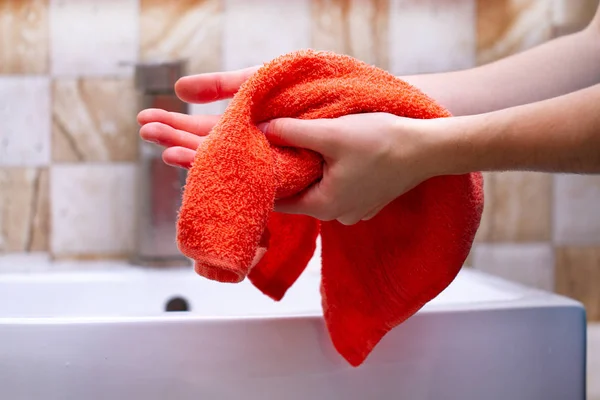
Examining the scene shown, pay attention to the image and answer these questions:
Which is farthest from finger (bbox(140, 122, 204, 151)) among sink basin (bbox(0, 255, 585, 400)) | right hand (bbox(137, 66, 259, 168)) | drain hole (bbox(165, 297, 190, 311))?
drain hole (bbox(165, 297, 190, 311))

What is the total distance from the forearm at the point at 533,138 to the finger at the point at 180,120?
181mm

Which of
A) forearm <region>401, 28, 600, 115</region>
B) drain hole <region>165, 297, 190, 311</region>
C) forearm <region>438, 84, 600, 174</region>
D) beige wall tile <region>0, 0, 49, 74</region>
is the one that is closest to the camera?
forearm <region>438, 84, 600, 174</region>

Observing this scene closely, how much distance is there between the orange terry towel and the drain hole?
0.77 feet

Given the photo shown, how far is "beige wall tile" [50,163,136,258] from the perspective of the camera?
0.79 m

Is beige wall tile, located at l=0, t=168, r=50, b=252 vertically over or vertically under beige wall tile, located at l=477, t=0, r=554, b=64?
under

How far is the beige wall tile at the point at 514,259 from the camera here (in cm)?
84

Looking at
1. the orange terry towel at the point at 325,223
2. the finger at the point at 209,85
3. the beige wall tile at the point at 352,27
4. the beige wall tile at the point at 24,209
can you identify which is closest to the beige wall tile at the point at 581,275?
the beige wall tile at the point at 352,27

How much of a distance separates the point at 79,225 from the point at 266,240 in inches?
18.9

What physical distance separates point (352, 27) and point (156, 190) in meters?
0.38

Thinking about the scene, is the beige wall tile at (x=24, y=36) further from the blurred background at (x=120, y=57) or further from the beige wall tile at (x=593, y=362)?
the beige wall tile at (x=593, y=362)

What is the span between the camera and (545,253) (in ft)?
2.77

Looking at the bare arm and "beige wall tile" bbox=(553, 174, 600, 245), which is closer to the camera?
the bare arm

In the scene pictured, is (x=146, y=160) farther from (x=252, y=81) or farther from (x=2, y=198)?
(x=252, y=81)

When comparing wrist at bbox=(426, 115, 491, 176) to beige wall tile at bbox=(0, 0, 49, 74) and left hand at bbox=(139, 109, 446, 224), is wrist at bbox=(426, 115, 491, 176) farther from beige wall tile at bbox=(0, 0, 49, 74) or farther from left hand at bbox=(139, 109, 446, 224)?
beige wall tile at bbox=(0, 0, 49, 74)
